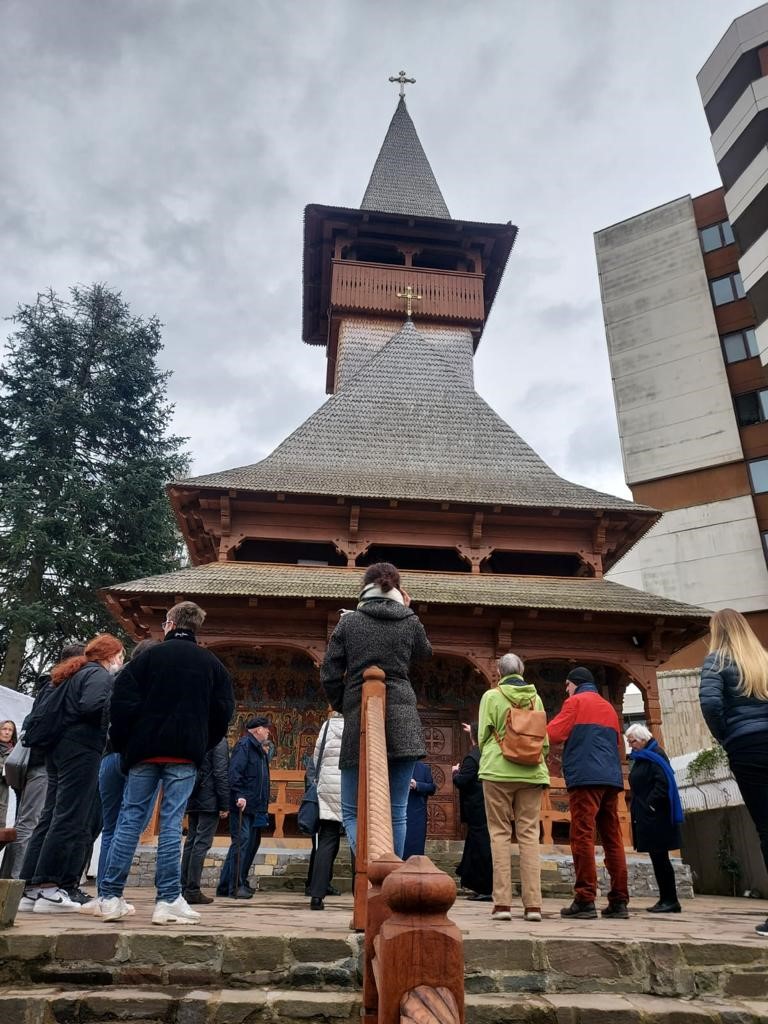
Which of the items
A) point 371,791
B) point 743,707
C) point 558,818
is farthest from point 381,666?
point 558,818

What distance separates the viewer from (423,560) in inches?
624

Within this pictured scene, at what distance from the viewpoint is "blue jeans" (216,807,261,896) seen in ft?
22.2

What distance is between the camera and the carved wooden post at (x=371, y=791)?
3160 mm

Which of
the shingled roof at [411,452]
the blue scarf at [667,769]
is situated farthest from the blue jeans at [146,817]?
the shingled roof at [411,452]

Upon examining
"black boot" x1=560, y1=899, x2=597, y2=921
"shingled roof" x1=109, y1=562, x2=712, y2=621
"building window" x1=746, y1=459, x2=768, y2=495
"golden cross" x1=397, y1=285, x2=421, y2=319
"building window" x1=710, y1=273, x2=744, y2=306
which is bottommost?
"black boot" x1=560, y1=899, x2=597, y2=921

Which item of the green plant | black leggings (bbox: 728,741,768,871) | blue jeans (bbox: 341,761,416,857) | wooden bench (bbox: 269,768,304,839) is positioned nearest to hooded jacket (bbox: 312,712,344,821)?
blue jeans (bbox: 341,761,416,857)

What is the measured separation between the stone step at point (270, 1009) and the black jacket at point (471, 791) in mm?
4404

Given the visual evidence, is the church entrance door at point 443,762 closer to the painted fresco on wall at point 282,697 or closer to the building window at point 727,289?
the painted fresco on wall at point 282,697

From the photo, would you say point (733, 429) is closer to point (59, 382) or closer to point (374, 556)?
point (374, 556)

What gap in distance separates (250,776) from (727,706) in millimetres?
4194

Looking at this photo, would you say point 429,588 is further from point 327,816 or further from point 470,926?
point 470,926

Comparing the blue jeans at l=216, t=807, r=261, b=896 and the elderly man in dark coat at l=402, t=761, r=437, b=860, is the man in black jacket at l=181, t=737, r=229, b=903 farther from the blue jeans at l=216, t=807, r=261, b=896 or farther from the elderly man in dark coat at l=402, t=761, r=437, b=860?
the elderly man in dark coat at l=402, t=761, r=437, b=860

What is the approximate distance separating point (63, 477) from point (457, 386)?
39.9 feet

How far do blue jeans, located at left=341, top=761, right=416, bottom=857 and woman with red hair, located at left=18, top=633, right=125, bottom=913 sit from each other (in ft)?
5.54
